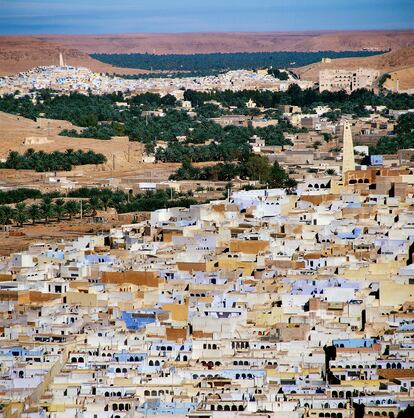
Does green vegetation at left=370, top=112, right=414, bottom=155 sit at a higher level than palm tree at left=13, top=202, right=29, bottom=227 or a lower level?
lower

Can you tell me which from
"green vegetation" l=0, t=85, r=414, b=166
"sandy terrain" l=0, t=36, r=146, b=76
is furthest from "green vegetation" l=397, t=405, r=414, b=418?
"sandy terrain" l=0, t=36, r=146, b=76

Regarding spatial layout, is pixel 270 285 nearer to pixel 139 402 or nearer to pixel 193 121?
pixel 139 402

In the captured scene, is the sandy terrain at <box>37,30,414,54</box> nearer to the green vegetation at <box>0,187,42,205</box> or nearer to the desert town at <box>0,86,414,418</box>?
the green vegetation at <box>0,187,42,205</box>

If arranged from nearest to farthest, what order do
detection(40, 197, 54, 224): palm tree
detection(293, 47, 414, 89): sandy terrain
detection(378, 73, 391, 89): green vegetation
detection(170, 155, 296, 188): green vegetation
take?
detection(40, 197, 54, 224): palm tree, detection(170, 155, 296, 188): green vegetation, detection(378, 73, 391, 89): green vegetation, detection(293, 47, 414, 89): sandy terrain

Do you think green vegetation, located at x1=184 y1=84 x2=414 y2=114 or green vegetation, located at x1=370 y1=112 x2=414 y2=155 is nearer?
green vegetation, located at x1=370 y1=112 x2=414 y2=155

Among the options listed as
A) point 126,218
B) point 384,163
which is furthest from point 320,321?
point 384,163

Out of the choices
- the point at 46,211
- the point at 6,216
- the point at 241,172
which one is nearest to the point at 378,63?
the point at 241,172

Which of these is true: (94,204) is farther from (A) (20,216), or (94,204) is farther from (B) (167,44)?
(B) (167,44)
